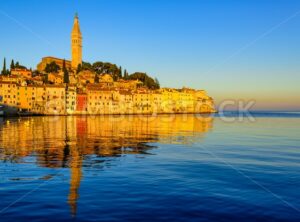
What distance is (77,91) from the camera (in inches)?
5330

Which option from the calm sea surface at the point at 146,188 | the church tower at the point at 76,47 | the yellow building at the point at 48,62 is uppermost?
the church tower at the point at 76,47

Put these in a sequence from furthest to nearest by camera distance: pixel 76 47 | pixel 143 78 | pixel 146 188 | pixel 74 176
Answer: pixel 143 78 → pixel 76 47 → pixel 74 176 → pixel 146 188

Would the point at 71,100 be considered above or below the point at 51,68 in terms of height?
below

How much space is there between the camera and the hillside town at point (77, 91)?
116225mm

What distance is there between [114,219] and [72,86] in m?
129

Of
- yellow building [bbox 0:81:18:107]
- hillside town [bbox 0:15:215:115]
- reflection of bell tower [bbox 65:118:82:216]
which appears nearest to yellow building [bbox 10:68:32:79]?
hillside town [bbox 0:15:215:115]

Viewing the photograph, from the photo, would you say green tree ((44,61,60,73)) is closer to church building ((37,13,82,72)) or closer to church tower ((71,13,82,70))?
church building ((37,13,82,72))

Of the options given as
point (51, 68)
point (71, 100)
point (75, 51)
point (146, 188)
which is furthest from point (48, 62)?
point (146, 188)

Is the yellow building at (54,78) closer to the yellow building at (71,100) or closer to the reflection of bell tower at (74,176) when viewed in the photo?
the yellow building at (71,100)

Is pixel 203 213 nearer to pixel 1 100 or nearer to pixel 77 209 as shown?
pixel 77 209

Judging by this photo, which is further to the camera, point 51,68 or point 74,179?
point 51,68

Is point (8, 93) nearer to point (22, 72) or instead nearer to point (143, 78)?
point (22, 72)

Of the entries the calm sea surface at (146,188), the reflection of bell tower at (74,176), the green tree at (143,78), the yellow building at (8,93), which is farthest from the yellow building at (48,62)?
the calm sea surface at (146,188)

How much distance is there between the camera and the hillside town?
11623 centimetres
